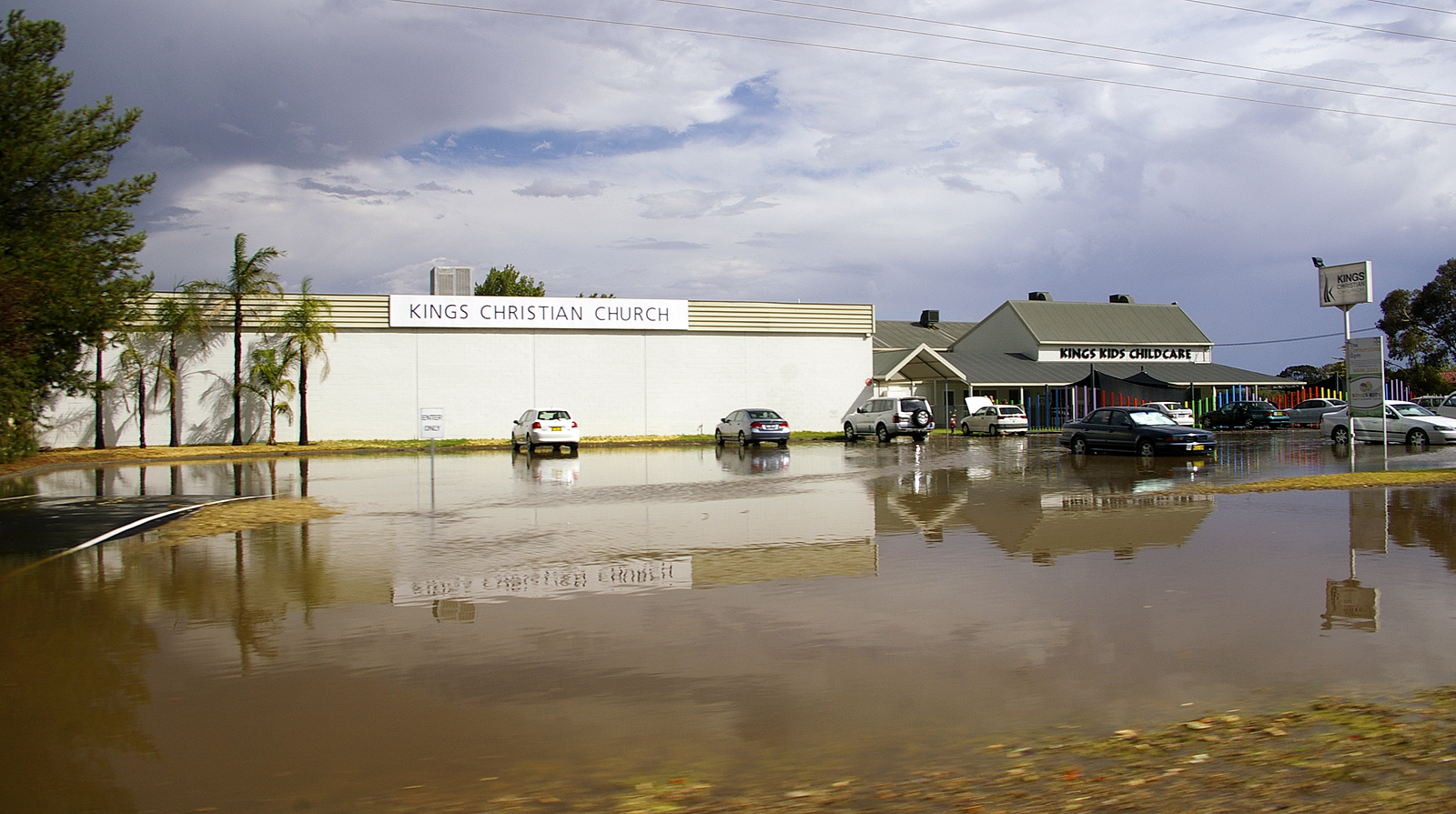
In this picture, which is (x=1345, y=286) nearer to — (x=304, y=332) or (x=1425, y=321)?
(x=304, y=332)

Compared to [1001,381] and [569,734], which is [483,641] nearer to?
[569,734]

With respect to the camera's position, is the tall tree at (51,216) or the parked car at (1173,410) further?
the parked car at (1173,410)

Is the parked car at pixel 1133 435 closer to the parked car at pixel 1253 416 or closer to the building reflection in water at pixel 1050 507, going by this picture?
the building reflection in water at pixel 1050 507

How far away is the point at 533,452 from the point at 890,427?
14.7 m

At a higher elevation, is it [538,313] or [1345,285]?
[538,313]

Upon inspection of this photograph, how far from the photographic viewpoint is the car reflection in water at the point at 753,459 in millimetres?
25994

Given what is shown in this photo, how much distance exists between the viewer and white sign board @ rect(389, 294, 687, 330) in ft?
140

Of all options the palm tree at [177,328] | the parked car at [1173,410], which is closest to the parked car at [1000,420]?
the parked car at [1173,410]

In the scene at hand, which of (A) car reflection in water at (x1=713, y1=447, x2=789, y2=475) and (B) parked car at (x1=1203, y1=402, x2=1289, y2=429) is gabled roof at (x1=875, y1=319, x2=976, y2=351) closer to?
(B) parked car at (x1=1203, y1=402, x2=1289, y2=429)

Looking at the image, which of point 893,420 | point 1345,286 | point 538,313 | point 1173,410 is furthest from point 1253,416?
point 538,313

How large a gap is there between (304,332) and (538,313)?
9.64 metres

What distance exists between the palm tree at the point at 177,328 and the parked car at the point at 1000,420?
33.8 meters

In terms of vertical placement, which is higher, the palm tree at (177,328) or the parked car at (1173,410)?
the palm tree at (177,328)

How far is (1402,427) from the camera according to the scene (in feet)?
104
